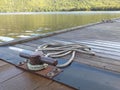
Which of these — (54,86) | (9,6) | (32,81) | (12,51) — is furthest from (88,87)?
(9,6)

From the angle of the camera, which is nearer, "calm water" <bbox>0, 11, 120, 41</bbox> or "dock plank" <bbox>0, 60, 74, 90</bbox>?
"dock plank" <bbox>0, 60, 74, 90</bbox>

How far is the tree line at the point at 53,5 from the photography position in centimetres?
5816

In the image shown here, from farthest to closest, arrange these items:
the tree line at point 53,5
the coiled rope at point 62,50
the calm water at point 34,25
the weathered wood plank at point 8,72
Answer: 1. the tree line at point 53,5
2. the calm water at point 34,25
3. the coiled rope at point 62,50
4. the weathered wood plank at point 8,72

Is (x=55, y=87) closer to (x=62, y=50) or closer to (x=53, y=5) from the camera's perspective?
(x=62, y=50)

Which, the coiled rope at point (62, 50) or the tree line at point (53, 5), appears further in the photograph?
the tree line at point (53, 5)

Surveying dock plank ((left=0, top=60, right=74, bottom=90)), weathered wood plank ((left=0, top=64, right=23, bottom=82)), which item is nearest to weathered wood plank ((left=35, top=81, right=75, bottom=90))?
dock plank ((left=0, top=60, right=74, bottom=90))

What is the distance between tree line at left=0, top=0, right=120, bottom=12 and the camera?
191ft

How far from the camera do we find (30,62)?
1.81 m

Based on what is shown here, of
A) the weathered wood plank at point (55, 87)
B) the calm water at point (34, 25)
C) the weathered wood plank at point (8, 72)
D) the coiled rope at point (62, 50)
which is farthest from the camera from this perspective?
the calm water at point (34, 25)

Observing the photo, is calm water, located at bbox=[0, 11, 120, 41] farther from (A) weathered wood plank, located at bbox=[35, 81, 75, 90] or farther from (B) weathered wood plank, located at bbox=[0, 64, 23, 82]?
(A) weathered wood plank, located at bbox=[35, 81, 75, 90]

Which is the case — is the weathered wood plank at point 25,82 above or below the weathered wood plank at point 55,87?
above

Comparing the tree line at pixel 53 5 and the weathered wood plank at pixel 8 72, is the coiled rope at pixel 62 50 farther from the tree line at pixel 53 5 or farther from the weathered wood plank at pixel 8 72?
the tree line at pixel 53 5

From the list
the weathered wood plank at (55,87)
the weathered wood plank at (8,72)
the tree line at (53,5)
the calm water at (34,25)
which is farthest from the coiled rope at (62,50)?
the tree line at (53,5)

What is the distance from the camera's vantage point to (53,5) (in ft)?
221
